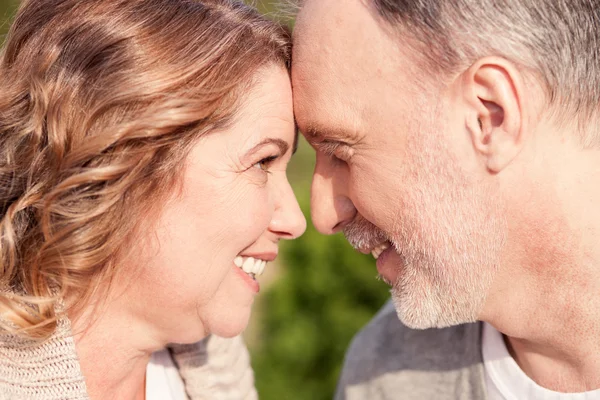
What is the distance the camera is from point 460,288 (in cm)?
264

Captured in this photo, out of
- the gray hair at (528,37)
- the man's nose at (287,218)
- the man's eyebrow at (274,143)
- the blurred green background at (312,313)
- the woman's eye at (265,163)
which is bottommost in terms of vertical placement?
the blurred green background at (312,313)

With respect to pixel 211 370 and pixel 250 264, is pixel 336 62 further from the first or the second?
pixel 211 370

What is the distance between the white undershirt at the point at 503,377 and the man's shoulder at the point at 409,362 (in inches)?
1.6

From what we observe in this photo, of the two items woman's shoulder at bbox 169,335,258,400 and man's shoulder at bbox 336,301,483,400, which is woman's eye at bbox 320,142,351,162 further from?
woman's shoulder at bbox 169,335,258,400

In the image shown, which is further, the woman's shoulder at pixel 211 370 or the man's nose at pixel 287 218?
the woman's shoulder at pixel 211 370

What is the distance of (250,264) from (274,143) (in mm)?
478

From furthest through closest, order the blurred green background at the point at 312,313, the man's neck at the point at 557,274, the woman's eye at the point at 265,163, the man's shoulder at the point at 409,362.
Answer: the blurred green background at the point at 312,313, the man's shoulder at the point at 409,362, the woman's eye at the point at 265,163, the man's neck at the point at 557,274

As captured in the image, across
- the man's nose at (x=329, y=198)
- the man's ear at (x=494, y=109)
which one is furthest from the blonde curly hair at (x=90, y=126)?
the man's ear at (x=494, y=109)

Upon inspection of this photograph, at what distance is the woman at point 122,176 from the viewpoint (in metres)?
2.40

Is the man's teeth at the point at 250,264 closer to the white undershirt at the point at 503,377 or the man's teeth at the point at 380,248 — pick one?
the man's teeth at the point at 380,248

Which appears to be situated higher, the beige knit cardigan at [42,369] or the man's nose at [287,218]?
the man's nose at [287,218]

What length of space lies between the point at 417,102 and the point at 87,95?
1.07 m

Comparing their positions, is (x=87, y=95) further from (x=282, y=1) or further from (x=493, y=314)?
(x=493, y=314)

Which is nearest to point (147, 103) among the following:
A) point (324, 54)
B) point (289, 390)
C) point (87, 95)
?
point (87, 95)
